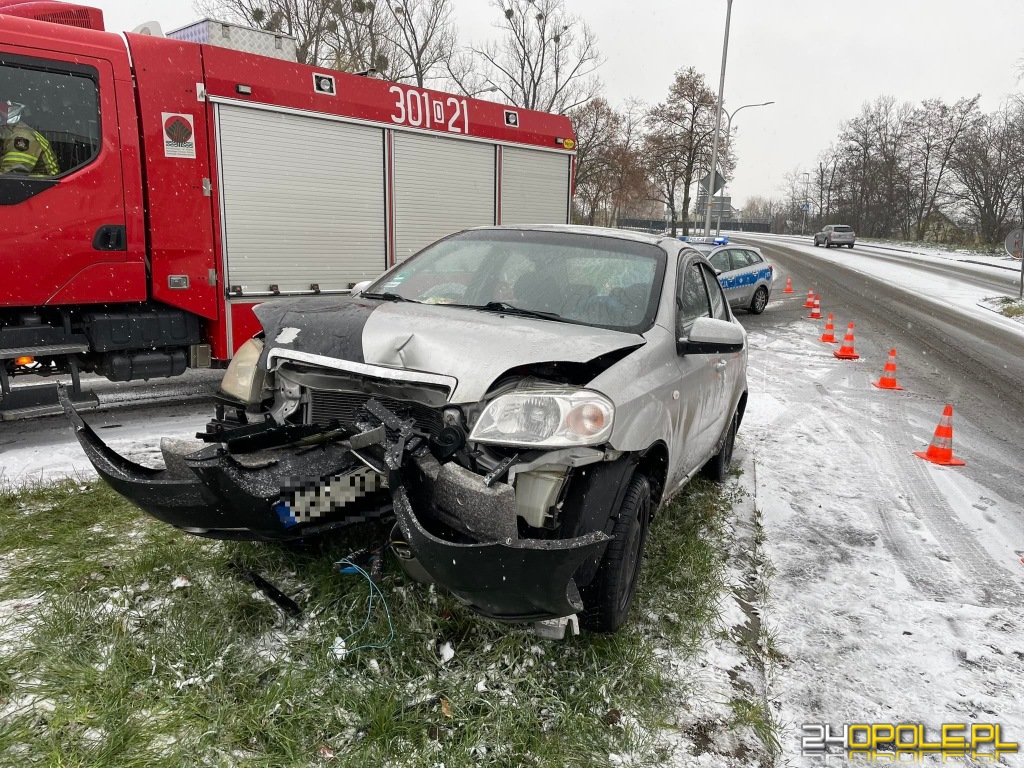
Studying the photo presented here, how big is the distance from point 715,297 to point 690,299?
868 millimetres

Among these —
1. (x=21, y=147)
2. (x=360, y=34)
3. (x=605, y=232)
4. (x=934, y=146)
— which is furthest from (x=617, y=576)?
(x=934, y=146)

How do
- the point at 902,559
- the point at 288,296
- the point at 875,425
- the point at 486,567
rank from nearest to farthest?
the point at 486,567
the point at 902,559
the point at 288,296
the point at 875,425

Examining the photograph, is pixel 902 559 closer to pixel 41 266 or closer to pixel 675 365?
pixel 675 365

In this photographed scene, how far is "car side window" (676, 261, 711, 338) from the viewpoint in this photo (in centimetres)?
393

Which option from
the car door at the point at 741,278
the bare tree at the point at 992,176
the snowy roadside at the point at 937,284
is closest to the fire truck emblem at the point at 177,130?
the car door at the point at 741,278

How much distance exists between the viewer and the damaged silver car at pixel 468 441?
8.36 ft

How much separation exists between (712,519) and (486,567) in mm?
2682

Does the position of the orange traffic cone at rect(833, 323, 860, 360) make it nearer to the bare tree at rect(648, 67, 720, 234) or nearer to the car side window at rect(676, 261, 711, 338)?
the car side window at rect(676, 261, 711, 338)

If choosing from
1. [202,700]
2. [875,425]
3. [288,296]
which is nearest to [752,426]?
[875,425]

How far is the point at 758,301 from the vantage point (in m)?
16.4

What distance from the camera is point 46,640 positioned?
2898 mm

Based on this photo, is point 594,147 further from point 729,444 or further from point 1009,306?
point 729,444

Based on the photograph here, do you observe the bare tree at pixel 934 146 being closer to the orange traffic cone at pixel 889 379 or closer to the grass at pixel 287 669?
the orange traffic cone at pixel 889 379

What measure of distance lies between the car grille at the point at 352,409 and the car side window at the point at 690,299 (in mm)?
1478
